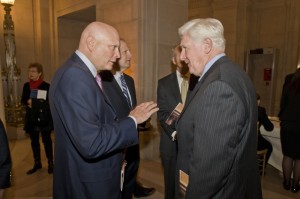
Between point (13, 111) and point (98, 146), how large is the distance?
5957 millimetres

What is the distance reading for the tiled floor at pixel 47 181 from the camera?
340cm

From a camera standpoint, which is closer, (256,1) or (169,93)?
(169,93)

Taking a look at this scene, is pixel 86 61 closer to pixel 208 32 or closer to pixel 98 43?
pixel 98 43

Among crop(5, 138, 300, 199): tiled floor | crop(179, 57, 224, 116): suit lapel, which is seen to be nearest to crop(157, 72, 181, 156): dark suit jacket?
crop(5, 138, 300, 199): tiled floor

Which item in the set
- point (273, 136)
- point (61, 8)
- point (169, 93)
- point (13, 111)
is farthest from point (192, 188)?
point (61, 8)

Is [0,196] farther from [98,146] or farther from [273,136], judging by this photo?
[273,136]

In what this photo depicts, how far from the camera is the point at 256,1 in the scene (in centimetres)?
800

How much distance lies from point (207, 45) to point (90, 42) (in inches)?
29.9

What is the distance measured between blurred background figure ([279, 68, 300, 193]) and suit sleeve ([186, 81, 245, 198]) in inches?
101

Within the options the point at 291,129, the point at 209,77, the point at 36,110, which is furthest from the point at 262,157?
the point at 36,110

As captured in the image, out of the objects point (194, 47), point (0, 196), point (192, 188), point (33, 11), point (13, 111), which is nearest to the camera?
point (192, 188)

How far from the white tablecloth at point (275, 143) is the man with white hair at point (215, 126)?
276 cm

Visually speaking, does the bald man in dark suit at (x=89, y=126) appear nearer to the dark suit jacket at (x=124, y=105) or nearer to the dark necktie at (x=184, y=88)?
the dark suit jacket at (x=124, y=105)

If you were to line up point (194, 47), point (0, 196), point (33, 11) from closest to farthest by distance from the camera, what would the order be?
point (194, 47)
point (0, 196)
point (33, 11)
